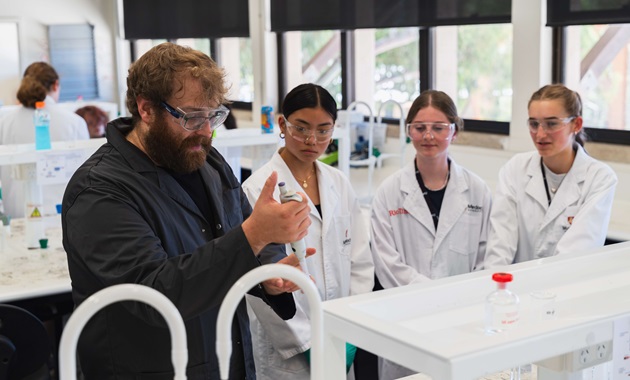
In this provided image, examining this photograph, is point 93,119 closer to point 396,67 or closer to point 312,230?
point 396,67

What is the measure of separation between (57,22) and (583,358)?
301 inches

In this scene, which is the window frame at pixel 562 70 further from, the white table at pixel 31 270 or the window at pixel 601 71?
the white table at pixel 31 270

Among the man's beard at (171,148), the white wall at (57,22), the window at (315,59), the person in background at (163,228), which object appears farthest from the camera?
the white wall at (57,22)

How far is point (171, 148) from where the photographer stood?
1875 millimetres

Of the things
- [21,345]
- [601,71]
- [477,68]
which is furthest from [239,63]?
[21,345]

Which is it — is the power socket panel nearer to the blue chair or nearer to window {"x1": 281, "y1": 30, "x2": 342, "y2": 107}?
the blue chair

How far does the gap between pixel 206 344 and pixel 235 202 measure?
392mm

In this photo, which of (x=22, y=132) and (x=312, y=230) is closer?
(x=312, y=230)

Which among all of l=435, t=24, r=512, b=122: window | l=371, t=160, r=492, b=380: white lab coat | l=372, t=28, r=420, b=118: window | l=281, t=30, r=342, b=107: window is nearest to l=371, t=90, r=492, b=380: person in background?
l=371, t=160, r=492, b=380: white lab coat

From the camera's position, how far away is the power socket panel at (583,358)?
1.68 metres

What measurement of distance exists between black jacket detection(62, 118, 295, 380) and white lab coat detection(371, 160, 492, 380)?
38.5 inches

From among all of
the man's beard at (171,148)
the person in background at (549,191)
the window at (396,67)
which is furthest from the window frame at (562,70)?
the man's beard at (171,148)

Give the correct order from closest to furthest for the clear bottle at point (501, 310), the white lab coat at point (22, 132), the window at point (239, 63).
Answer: the clear bottle at point (501, 310) → the white lab coat at point (22, 132) → the window at point (239, 63)

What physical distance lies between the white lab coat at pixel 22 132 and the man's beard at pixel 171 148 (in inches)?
112
